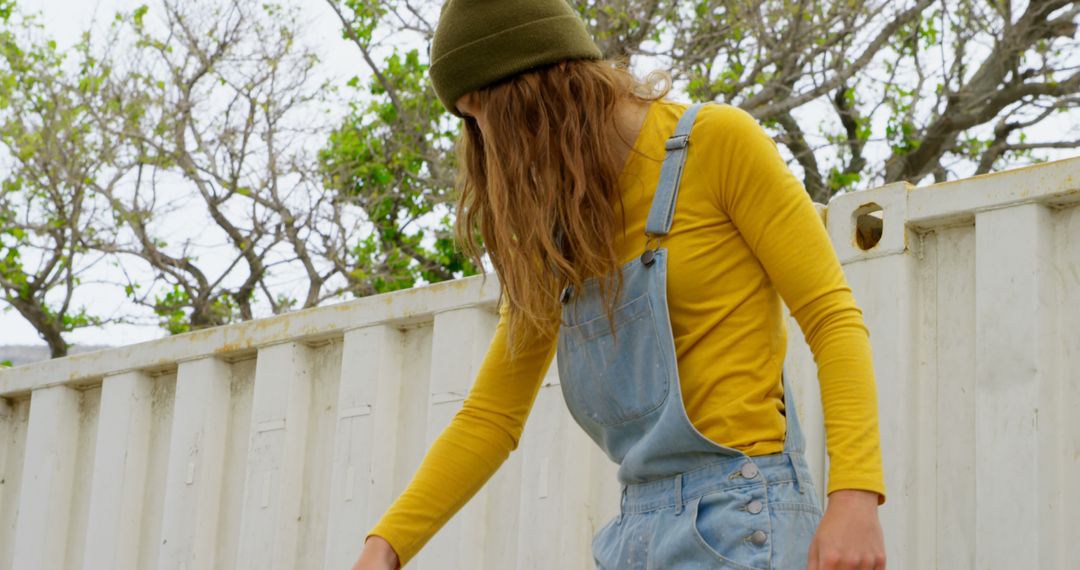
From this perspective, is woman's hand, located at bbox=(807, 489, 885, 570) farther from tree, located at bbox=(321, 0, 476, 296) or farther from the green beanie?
tree, located at bbox=(321, 0, 476, 296)

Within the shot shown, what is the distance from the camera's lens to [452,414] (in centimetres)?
346

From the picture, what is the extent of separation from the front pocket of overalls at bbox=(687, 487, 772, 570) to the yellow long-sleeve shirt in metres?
0.07

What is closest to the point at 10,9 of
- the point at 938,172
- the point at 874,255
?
the point at 938,172

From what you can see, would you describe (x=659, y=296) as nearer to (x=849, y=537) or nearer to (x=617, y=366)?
(x=617, y=366)

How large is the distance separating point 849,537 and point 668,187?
569 mm

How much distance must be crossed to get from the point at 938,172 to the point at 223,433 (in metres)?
8.72

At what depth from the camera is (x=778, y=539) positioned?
1.72 meters

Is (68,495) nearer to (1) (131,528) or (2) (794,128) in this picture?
(1) (131,528)

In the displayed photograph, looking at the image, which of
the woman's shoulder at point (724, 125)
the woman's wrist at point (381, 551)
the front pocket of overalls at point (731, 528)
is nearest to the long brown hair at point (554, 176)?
the woman's shoulder at point (724, 125)

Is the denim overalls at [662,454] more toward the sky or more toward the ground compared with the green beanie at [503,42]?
more toward the ground

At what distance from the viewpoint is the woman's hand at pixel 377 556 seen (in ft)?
6.95

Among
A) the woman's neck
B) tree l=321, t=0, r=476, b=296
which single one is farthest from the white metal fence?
tree l=321, t=0, r=476, b=296

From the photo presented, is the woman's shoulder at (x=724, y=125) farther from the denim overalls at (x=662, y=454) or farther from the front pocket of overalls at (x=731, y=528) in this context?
the front pocket of overalls at (x=731, y=528)

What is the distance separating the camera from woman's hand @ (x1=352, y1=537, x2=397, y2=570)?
6.95 feet
